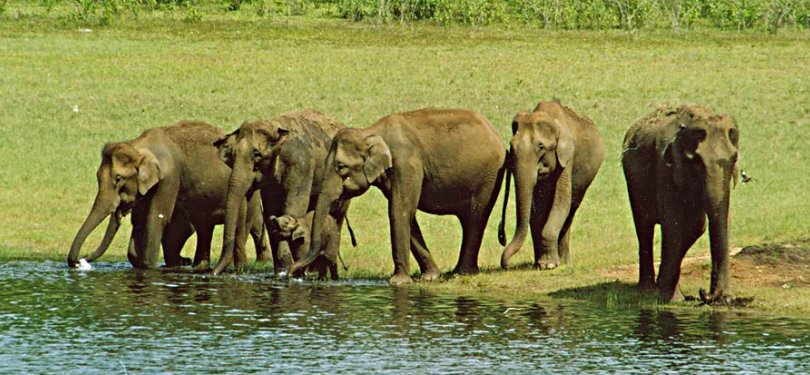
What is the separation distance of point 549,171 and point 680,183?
4.13 meters

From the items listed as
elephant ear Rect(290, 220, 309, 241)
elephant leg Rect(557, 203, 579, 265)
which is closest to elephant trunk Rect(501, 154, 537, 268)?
elephant leg Rect(557, 203, 579, 265)

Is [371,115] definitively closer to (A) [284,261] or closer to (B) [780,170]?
(B) [780,170]

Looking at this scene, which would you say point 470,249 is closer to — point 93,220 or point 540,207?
point 540,207

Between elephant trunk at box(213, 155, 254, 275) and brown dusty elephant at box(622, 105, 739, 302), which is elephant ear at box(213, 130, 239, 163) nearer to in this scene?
elephant trunk at box(213, 155, 254, 275)

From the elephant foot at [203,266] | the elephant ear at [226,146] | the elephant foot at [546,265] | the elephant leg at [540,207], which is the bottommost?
the elephant foot at [203,266]

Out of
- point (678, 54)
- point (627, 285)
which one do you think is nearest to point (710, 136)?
point (627, 285)

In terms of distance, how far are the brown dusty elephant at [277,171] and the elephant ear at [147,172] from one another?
1094 mm

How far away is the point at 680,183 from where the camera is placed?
1580cm

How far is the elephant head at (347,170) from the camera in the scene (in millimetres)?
18391

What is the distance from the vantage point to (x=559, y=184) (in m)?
20.0

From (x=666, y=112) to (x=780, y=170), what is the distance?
13.9m

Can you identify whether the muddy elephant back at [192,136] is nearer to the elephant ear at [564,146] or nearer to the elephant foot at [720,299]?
the elephant ear at [564,146]

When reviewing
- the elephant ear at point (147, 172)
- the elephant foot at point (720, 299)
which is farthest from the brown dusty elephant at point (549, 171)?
the elephant ear at point (147, 172)

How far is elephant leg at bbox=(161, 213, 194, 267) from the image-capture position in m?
21.3
